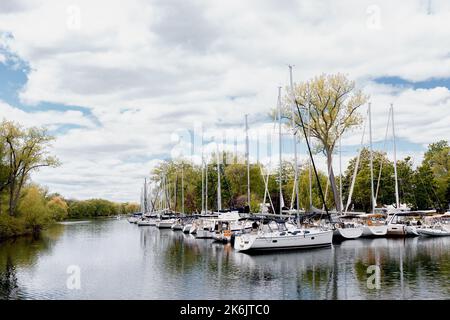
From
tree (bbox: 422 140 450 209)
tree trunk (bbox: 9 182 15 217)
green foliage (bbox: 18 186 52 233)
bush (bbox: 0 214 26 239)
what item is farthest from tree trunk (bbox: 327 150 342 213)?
green foliage (bbox: 18 186 52 233)

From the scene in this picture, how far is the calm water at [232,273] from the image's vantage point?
25.0 metres

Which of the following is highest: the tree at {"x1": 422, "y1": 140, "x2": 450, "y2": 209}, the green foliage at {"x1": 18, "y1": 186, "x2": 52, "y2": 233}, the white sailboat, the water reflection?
the tree at {"x1": 422, "y1": 140, "x2": 450, "y2": 209}

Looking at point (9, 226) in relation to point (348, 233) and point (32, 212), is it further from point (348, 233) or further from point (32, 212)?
point (348, 233)

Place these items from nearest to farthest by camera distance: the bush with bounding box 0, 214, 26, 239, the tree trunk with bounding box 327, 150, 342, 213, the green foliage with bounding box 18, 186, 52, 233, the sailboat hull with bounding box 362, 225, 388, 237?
the sailboat hull with bounding box 362, 225, 388, 237
the tree trunk with bounding box 327, 150, 342, 213
the bush with bounding box 0, 214, 26, 239
the green foliage with bounding box 18, 186, 52, 233

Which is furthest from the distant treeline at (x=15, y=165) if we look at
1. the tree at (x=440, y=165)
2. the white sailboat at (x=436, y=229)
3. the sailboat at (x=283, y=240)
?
the tree at (x=440, y=165)

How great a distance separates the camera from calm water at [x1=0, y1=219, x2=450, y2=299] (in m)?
25.0

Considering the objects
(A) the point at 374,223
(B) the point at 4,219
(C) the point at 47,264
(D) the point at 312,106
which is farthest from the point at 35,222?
(A) the point at 374,223

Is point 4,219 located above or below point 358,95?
below

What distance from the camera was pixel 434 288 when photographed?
81.3 feet

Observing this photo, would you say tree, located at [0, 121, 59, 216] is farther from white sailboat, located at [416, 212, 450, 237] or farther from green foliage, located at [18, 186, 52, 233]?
white sailboat, located at [416, 212, 450, 237]

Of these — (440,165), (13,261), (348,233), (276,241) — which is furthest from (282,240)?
(440,165)

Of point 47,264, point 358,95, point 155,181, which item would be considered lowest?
point 47,264
